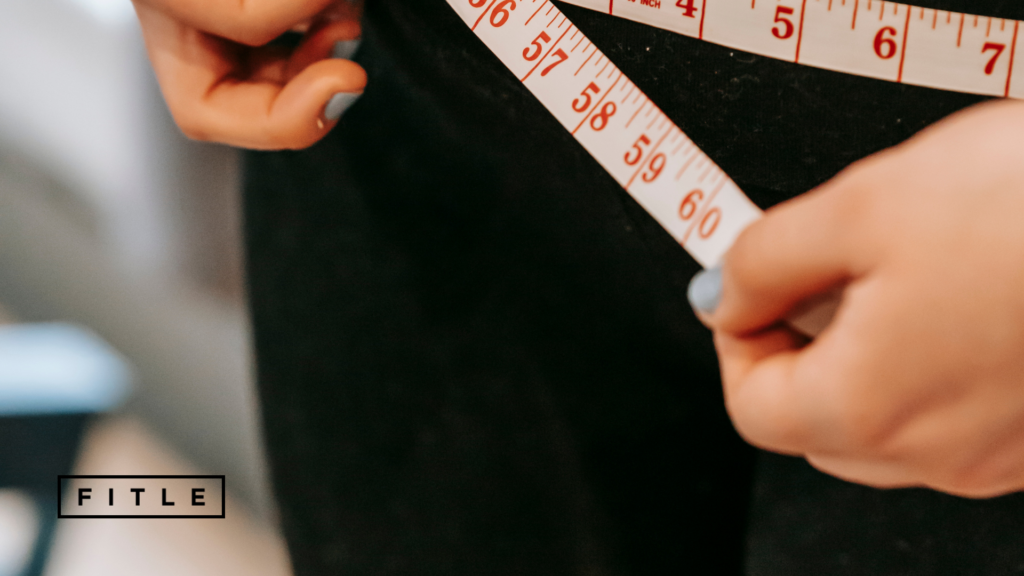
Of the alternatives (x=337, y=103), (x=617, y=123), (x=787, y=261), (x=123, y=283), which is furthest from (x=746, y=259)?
(x=123, y=283)

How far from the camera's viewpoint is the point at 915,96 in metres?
0.31

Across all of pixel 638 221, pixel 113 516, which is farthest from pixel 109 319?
pixel 638 221

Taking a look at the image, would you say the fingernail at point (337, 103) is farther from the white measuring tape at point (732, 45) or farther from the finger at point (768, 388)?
the finger at point (768, 388)

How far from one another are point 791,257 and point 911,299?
40 mm

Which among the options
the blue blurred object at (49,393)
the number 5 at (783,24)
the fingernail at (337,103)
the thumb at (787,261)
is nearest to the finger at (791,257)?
the thumb at (787,261)

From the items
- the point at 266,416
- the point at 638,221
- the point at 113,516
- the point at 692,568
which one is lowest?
the point at 113,516

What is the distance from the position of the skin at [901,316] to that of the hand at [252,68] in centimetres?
25

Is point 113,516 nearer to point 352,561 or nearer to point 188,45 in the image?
point 352,561

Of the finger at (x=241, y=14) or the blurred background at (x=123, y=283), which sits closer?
the finger at (x=241, y=14)

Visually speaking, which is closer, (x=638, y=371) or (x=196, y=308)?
(x=638, y=371)

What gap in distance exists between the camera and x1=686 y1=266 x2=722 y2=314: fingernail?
0.88ft

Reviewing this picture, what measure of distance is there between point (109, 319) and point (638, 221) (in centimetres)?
84

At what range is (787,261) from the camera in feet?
0.75

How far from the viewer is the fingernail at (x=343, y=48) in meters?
0.41
